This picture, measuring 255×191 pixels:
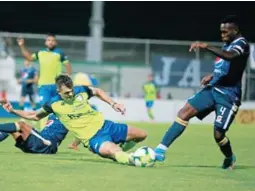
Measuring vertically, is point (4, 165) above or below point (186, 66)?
above

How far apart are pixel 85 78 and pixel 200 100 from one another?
4.00 m

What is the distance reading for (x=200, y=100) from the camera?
1075 cm

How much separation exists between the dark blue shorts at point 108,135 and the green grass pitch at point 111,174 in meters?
0.27

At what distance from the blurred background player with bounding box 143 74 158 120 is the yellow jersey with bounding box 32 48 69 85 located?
12.3 m


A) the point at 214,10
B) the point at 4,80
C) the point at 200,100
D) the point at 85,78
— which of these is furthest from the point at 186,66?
the point at 200,100

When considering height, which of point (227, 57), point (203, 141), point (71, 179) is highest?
point (227, 57)

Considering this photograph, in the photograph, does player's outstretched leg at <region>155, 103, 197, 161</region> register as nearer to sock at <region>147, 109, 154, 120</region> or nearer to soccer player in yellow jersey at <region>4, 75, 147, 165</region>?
soccer player in yellow jersey at <region>4, 75, 147, 165</region>

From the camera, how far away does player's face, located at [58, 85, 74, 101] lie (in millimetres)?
10734

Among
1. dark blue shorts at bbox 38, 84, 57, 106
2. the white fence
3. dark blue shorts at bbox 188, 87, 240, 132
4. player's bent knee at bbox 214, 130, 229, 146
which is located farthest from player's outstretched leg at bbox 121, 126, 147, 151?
the white fence

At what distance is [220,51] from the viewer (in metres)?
9.91

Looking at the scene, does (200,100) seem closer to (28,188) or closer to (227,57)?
(227,57)

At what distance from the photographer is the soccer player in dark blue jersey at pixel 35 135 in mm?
11461

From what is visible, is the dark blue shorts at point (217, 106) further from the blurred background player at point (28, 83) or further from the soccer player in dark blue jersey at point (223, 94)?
the blurred background player at point (28, 83)

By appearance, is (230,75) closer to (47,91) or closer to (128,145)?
(128,145)
